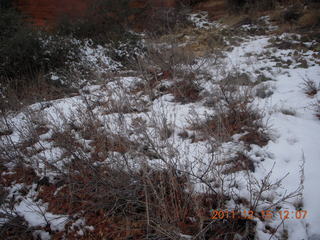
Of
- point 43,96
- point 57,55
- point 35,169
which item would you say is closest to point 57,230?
point 35,169

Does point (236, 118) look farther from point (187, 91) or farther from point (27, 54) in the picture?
point (27, 54)

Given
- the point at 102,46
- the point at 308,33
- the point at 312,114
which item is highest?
the point at 102,46

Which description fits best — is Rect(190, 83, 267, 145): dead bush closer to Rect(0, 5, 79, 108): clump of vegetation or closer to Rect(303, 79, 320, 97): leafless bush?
Rect(303, 79, 320, 97): leafless bush

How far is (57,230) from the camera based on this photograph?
1.62 metres

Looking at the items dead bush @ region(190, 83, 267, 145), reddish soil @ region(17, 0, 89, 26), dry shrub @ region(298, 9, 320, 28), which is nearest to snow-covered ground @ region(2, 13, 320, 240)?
dead bush @ region(190, 83, 267, 145)

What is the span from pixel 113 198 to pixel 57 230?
1.82 ft

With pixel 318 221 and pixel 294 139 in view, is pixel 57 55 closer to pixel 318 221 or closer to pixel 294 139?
pixel 294 139

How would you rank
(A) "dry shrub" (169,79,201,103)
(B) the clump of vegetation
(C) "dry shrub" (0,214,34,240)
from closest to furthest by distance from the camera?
(C) "dry shrub" (0,214,34,240) → (A) "dry shrub" (169,79,201,103) → (B) the clump of vegetation

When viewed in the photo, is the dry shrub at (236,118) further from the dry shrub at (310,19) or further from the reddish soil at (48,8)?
the reddish soil at (48,8)

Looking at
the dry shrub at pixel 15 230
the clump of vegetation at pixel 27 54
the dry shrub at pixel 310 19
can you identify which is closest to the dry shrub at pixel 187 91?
the dry shrub at pixel 15 230
